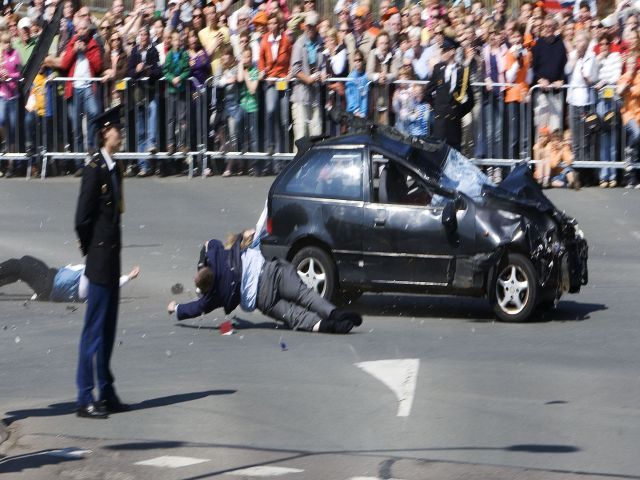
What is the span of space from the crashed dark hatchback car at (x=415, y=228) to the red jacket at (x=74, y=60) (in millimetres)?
8487

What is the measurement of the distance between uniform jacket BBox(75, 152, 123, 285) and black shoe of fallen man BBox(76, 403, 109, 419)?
0.83 meters

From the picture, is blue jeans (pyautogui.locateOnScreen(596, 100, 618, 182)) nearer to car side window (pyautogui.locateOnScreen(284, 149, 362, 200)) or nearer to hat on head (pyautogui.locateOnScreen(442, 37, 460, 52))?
hat on head (pyautogui.locateOnScreen(442, 37, 460, 52))

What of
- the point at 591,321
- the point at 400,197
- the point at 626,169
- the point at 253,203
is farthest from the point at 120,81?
the point at 591,321

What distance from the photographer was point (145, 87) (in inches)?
929

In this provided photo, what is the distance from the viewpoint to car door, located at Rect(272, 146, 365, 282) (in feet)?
50.0

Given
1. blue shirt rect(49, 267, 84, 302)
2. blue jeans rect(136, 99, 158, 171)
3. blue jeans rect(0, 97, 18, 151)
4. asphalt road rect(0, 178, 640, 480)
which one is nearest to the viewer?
asphalt road rect(0, 178, 640, 480)

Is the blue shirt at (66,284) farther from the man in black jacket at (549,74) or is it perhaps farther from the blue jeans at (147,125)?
the man in black jacket at (549,74)

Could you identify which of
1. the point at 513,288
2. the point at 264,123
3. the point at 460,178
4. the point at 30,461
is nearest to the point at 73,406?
the point at 30,461

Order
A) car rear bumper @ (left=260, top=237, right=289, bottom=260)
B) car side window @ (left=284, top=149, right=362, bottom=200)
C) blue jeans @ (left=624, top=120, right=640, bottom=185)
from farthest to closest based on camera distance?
blue jeans @ (left=624, top=120, right=640, bottom=185)
car rear bumper @ (left=260, top=237, right=289, bottom=260)
car side window @ (left=284, top=149, right=362, bottom=200)

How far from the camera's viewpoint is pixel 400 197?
50.0ft

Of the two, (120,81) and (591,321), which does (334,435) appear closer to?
(591,321)

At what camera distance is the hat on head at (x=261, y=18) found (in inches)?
926

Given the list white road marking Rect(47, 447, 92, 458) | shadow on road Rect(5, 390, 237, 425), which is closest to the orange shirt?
shadow on road Rect(5, 390, 237, 425)

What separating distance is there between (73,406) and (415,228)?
493 centimetres
